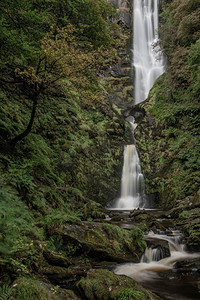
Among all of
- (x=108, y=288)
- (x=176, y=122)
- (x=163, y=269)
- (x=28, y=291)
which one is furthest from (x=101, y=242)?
(x=176, y=122)

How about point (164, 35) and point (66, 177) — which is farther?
point (164, 35)

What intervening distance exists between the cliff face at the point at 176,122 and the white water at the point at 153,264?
5401mm

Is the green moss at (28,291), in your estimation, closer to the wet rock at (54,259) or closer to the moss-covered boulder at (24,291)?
the moss-covered boulder at (24,291)

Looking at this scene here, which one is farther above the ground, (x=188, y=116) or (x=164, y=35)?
(x=164, y=35)

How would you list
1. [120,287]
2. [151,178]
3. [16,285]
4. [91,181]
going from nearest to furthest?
[16,285]
[120,287]
[91,181]
[151,178]

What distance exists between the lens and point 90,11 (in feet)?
31.4

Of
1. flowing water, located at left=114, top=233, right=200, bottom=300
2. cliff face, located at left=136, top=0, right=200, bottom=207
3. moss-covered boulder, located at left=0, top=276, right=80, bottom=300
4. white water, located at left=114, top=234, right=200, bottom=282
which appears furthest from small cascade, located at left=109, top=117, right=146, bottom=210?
moss-covered boulder, located at left=0, top=276, right=80, bottom=300

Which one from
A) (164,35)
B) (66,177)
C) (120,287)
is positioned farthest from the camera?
(164,35)

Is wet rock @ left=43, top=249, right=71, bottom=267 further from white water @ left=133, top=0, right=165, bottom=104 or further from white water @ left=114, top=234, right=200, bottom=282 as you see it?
white water @ left=133, top=0, right=165, bottom=104

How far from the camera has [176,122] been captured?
16.8 meters

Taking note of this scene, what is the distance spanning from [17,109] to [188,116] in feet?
37.0

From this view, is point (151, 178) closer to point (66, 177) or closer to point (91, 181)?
point (91, 181)

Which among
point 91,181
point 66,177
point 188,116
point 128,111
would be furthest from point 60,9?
point 128,111

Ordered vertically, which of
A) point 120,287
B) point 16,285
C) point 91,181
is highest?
point 91,181
